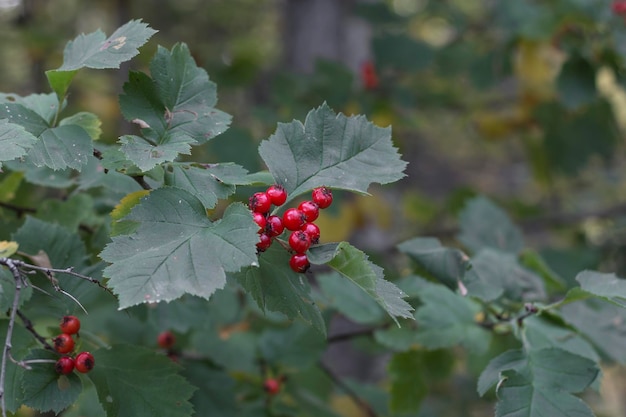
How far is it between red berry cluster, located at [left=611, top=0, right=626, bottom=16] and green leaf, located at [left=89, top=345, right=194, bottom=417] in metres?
2.43

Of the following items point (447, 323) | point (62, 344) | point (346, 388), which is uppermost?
point (62, 344)

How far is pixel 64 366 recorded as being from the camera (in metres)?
1.19

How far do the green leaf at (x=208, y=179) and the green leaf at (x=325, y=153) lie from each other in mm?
67

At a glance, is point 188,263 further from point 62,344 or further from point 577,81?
point 577,81

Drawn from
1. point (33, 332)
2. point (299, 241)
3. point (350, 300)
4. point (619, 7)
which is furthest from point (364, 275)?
point (619, 7)

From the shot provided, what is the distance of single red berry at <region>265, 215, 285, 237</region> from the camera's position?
1128mm

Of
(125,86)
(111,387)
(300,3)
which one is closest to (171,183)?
(125,86)

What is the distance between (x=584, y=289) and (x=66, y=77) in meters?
1.10

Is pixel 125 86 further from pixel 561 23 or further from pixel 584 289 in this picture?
pixel 561 23

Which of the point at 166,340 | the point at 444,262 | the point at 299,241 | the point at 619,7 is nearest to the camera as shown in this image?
the point at 299,241

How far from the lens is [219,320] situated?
2094 millimetres

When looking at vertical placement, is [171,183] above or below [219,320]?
above

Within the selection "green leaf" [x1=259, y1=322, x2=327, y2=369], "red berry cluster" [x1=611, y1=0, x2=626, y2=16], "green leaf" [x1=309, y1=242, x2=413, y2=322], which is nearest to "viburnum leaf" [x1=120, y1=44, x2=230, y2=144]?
"green leaf" [x1=309, y1=242, x2=413, y2=322]

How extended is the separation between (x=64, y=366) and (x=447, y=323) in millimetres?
902
